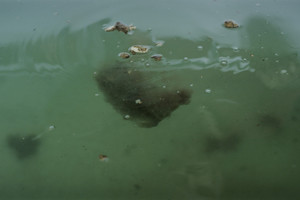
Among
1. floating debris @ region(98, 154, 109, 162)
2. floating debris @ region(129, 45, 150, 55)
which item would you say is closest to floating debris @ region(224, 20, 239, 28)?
floating debris @ region(129, 45, 150, 55)

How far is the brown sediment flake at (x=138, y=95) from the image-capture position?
1.66 meters

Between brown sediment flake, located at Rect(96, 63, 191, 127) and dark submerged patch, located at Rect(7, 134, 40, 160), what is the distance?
1.67ft

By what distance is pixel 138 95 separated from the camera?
1.76m

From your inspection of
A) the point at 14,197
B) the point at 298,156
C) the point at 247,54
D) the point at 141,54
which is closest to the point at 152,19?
the point at 141,54

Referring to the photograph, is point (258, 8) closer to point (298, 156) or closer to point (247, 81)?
point (247, 81)

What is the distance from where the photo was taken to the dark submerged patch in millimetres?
1535

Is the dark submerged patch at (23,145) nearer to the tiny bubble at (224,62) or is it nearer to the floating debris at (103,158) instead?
the floating debris at (103,158)

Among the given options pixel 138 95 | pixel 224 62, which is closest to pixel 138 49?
pixel 138 95

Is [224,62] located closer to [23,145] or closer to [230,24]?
[230,24]

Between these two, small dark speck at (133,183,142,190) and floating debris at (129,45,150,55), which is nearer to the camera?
small dark speck at (133,183,142,190)

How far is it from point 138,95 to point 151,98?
9 cm

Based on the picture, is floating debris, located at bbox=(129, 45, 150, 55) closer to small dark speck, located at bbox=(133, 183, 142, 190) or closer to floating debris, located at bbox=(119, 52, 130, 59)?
floating debris, located at bbox=(119, 52, 130, 59)

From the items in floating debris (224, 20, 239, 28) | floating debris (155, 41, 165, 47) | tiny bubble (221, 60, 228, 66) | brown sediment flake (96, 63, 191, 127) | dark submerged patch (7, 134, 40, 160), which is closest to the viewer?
dark submerged patch (7, 134, 40, 160)

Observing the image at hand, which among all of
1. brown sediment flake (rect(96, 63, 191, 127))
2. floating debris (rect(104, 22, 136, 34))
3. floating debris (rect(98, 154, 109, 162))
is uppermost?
floating debris (rect(104, 22, 136, 34))
